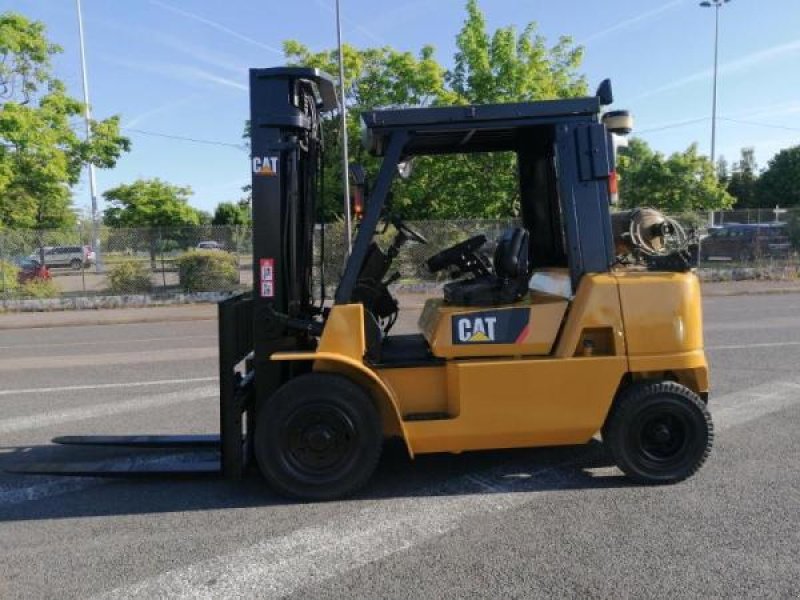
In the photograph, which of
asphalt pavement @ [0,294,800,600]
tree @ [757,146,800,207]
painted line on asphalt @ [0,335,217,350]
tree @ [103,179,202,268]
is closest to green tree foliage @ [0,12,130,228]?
painted line on asphalt @ [0,335,217,350]

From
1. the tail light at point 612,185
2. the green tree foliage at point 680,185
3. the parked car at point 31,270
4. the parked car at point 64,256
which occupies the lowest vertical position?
the tail light at point 612,185

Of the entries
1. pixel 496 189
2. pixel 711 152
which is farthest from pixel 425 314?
pixel 711 152

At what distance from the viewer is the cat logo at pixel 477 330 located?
4.45 meters

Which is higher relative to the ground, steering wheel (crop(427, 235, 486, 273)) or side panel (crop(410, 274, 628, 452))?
steering wheel (crop(427, 235, 486, 273))

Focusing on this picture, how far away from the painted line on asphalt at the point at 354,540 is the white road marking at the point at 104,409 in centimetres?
368

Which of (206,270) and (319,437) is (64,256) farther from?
(319,437)

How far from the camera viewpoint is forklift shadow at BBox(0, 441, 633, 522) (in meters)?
4.38

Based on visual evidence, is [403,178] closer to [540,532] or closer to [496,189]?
[540,532]

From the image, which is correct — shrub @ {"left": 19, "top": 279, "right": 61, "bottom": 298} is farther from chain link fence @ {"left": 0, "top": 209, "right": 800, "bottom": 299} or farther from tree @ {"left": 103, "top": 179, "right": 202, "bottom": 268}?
tree @ {"left": 103, "top": 179, "right": 202, "bottom": 268}

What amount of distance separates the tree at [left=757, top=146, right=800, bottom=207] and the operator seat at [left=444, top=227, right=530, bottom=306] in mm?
56919

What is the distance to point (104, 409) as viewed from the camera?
22.9ft

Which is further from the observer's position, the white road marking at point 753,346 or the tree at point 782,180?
the tree at point 782,180

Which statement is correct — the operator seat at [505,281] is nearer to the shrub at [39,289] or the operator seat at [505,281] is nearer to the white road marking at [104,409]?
the white road marking at [104,409]


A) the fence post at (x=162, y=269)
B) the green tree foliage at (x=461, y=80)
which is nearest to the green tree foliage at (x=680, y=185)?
the green tree foliage at (x=461, y=80)
